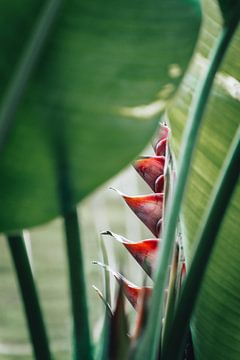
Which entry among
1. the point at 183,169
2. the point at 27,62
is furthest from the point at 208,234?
the point at 27,62

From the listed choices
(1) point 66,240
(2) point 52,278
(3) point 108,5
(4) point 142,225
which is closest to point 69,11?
(3) point 108,5

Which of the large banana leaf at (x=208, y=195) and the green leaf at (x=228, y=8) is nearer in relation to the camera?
the green leaf at (x=228, y=8)

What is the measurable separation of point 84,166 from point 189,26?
100mm

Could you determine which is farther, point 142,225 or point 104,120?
point 142,225

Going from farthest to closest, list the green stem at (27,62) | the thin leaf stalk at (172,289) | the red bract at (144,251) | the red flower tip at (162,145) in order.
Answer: the red flower tip at (162,145) → the red bract at (144,251) → the thin leaf stalk at (172,289) → the green stem at (27,62)

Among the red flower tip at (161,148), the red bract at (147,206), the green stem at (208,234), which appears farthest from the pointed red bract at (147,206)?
the green stem at (208,234)

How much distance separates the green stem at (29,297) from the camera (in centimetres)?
44

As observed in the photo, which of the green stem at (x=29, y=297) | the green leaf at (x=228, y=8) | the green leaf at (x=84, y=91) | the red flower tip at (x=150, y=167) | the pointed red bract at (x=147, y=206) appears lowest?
the pointed red bract at (x=147, y=206)

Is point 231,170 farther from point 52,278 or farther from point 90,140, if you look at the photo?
point 52,278

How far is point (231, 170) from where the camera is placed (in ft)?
1.46

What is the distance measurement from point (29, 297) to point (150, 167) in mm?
306

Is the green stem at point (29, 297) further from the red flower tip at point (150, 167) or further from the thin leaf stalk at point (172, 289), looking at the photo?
the red flower tip at point (150, 167)

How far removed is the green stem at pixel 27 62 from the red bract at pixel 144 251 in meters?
0.30

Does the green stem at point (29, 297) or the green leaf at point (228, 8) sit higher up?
the green leaf at point (228, 8)
